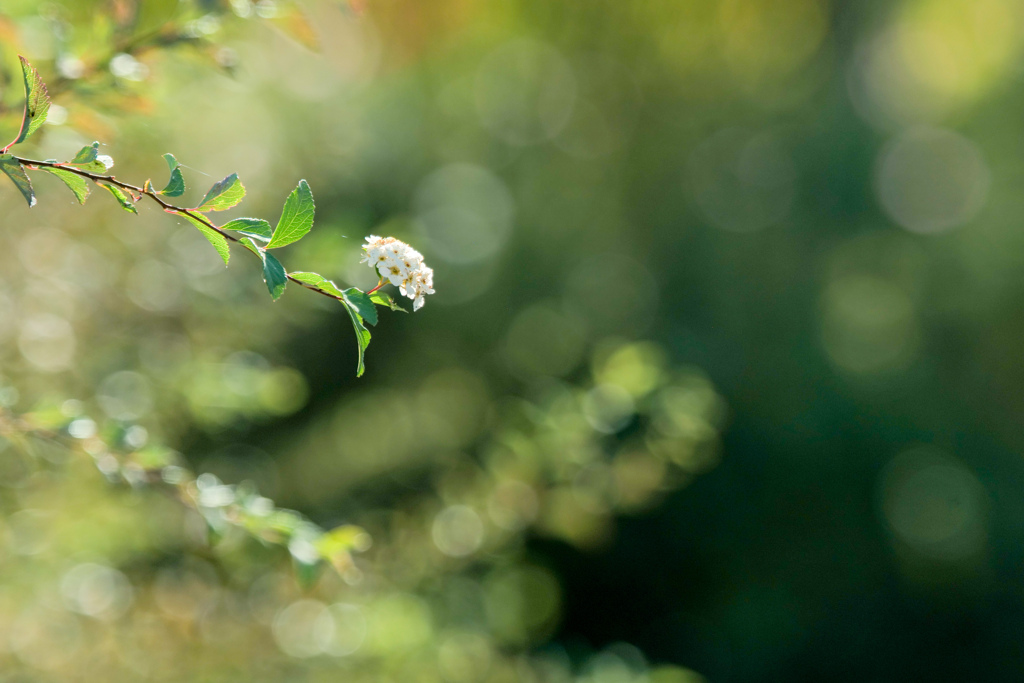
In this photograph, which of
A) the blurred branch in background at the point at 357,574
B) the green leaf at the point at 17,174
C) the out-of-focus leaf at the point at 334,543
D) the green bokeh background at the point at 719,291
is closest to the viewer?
the green leaf at the point at 17,174

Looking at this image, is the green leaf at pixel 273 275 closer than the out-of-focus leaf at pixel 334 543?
Yes

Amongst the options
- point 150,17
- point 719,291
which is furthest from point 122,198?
point 719,291

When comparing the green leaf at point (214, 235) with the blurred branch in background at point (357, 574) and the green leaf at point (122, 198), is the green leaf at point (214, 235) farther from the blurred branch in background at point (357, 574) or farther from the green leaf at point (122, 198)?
the blurred branch in background at point (357, 574)

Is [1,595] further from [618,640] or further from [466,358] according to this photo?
[618,640]

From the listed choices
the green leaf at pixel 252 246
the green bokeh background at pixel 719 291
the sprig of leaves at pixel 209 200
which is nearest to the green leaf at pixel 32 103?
the sprig of leaves at pixel 209 200

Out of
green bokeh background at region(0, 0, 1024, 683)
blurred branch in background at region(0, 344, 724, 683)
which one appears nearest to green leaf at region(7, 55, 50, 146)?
blurred branch in background at region(0, 344, 724, 683)

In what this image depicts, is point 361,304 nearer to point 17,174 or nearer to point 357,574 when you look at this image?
point 17,174
